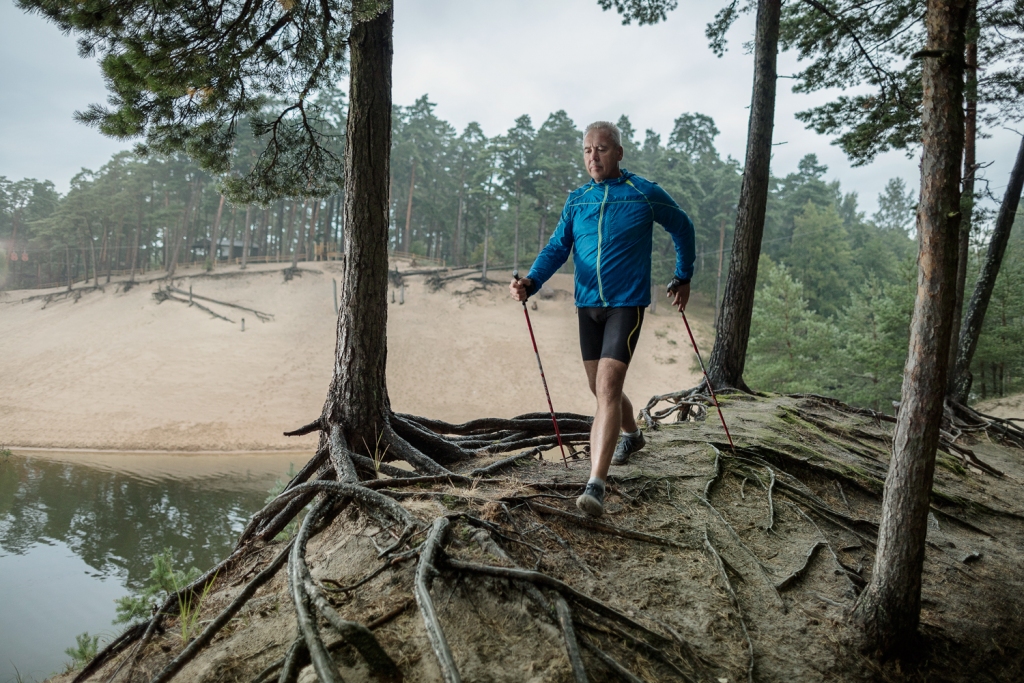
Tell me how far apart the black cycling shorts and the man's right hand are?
1.05ft

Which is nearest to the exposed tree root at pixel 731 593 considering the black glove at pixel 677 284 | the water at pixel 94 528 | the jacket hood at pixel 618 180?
the black glove at pixel 677 284

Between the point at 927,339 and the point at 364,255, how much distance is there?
9.99 ft

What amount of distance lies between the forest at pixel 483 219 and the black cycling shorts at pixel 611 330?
1978cm

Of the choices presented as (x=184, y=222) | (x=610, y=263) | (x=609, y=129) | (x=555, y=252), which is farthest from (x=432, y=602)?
(x=184, y=222)

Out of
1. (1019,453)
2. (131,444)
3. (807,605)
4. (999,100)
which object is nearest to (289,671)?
(807,605)

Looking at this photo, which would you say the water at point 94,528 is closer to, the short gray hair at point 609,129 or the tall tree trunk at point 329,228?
the short gray hair at point 609,129

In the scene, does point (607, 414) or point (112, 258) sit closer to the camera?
point (607, 414)

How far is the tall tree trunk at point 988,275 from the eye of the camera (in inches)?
306

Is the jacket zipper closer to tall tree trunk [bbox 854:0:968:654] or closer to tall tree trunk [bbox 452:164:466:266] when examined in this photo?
tall tree trunk [bbox 854:0:968:654]

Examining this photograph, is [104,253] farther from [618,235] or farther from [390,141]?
[618,235]

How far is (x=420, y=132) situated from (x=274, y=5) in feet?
113

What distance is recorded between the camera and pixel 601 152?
9.47ft

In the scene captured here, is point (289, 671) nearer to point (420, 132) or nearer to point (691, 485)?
point (691, 485)

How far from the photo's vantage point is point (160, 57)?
3828mm
